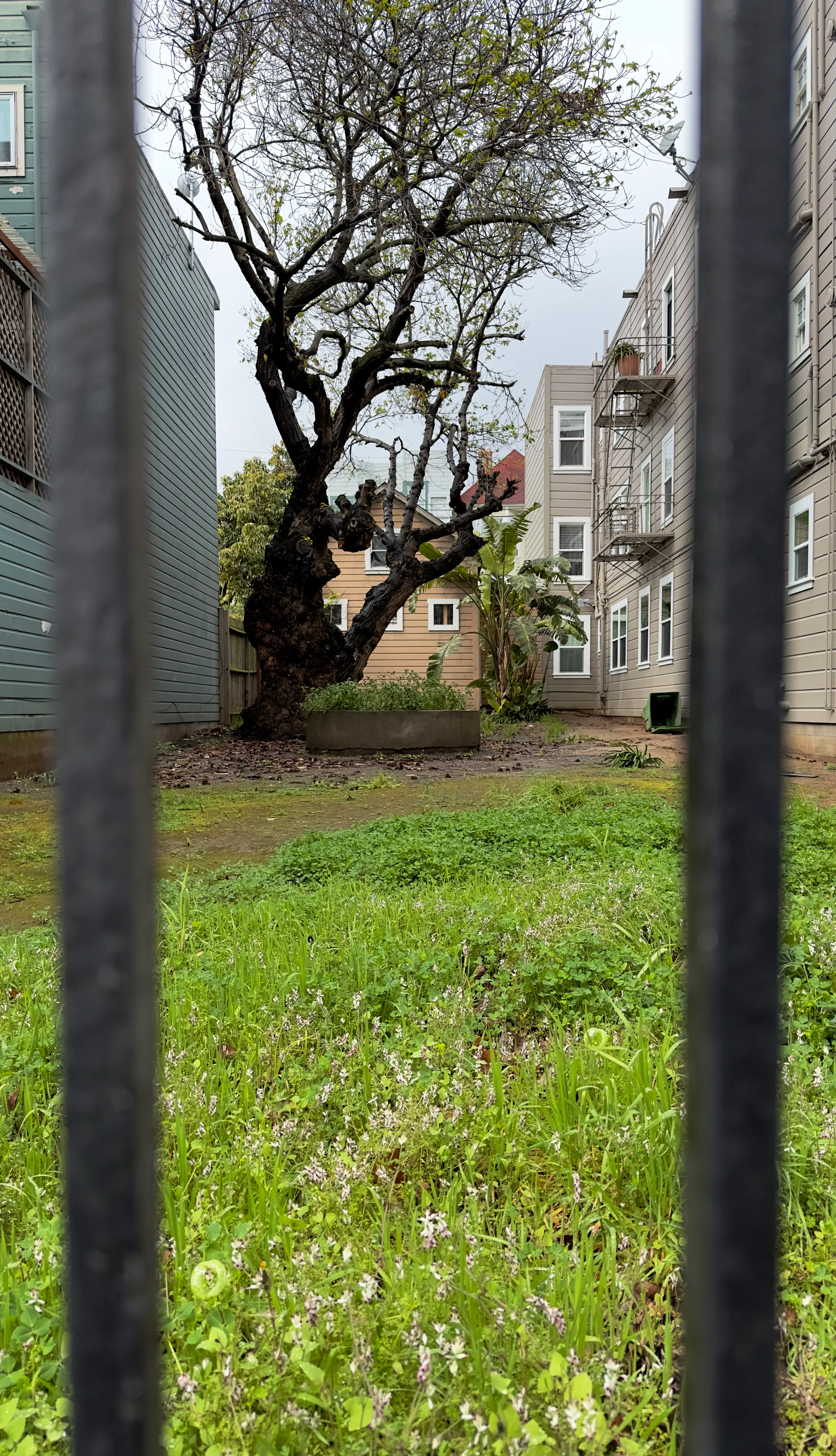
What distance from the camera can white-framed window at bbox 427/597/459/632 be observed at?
25.0m

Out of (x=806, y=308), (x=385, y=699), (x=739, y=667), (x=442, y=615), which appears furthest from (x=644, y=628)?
(x=739, y=667)

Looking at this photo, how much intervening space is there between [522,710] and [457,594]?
6.26 metres

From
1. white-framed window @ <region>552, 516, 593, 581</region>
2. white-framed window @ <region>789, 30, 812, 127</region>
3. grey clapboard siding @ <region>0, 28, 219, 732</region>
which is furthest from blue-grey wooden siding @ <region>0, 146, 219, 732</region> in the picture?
white-framed window @ <region>552, 516, 593, 581</region>

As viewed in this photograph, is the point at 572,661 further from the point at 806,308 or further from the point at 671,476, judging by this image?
the point at 806,308

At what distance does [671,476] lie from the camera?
17.7 m

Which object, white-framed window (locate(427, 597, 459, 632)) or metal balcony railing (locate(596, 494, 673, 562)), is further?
white-framed window (locate(427, 597, 459, 632))

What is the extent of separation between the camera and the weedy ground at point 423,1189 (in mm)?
1118

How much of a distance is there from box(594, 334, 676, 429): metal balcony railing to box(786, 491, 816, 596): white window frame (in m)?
7.45

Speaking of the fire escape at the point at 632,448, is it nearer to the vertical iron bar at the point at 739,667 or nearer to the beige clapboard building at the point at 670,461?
the beige clapboard building at the point at 670,461

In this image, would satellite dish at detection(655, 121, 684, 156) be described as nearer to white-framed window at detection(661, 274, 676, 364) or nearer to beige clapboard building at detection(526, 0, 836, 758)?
beige clapboard building at detection(526, 0, 836, 758)

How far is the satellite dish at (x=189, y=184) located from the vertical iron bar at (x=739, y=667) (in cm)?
1239

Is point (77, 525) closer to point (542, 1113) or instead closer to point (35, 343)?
point (542, 1113)

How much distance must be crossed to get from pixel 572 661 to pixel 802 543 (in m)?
14.2

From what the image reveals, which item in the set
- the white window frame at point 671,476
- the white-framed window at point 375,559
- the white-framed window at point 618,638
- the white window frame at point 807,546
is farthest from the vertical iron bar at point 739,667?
the white-framed window at point 375,559
